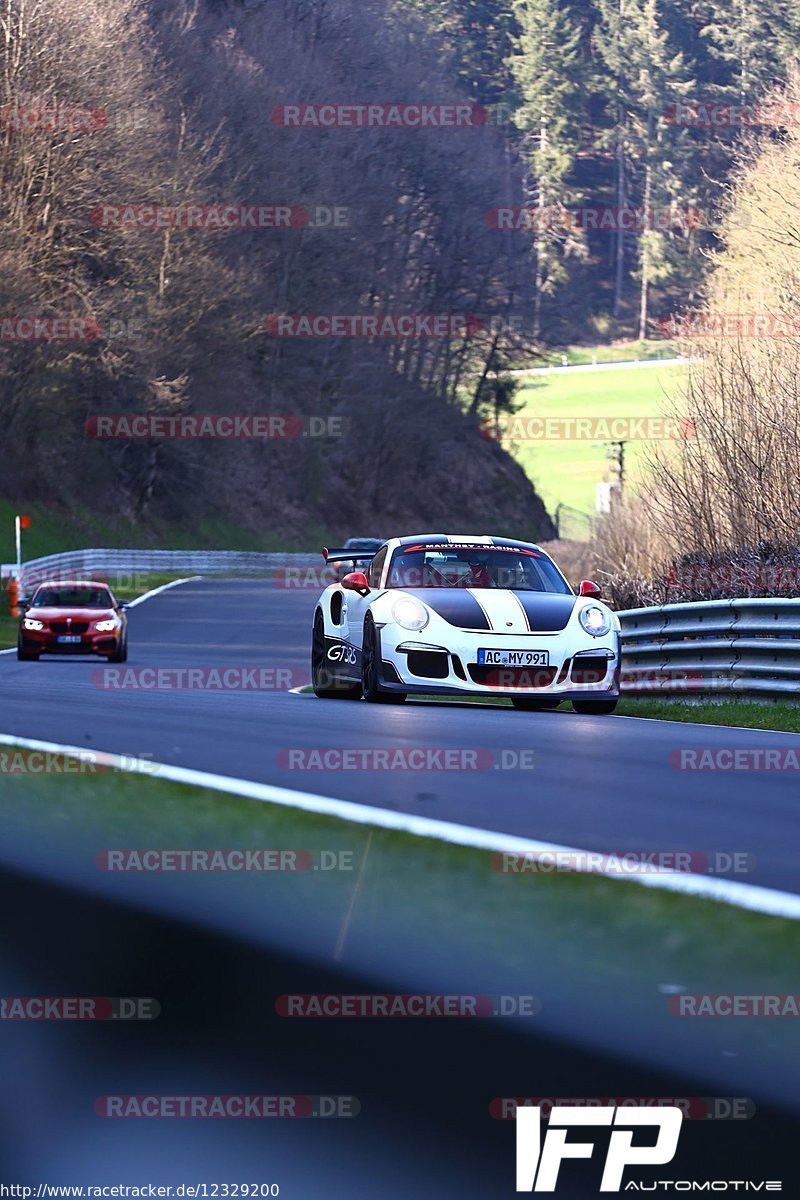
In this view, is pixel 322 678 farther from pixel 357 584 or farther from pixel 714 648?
pixel 714 648

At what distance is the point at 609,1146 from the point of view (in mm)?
3162

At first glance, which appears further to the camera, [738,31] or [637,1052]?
[738,31]

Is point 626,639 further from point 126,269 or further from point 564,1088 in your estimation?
point 126,269

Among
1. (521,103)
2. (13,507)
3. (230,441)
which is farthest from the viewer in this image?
(521,103)

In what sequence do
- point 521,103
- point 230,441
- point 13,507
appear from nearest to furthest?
point 13,507 < point 230,441 < point 521,103

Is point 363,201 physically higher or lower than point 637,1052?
higher

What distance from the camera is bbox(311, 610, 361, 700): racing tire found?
1752 centimetres

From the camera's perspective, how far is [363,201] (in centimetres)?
9250

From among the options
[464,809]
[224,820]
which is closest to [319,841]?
[224,820]

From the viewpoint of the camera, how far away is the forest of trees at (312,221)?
60.1m

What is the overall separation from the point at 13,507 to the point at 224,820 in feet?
194

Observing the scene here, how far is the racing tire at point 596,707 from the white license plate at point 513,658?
85cm

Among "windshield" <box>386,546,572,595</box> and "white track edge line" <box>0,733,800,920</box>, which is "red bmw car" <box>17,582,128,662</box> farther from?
"white track edge line" <box>0,733,800,920</box>

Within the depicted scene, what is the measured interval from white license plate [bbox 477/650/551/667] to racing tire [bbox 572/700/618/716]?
0.85 meters
